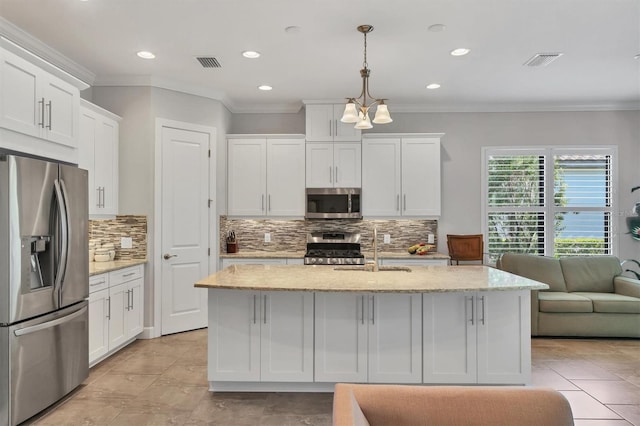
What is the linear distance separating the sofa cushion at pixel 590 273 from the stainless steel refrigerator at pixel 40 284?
5.18m

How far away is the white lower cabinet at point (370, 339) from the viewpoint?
3.07 m

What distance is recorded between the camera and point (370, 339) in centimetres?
308

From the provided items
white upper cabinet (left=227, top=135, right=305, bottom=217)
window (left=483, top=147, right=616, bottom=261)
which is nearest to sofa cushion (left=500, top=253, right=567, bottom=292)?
window (left=483, top=147, right=616, bottom=261)

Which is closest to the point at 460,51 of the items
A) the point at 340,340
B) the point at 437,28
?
the point at 437,28

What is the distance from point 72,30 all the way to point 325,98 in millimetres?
2895

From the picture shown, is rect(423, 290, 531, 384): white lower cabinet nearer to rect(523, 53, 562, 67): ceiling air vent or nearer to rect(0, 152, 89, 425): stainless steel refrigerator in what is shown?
rect(523, 53, 562, 67): ceiling air vent

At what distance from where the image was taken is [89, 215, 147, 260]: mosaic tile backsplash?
467 cm

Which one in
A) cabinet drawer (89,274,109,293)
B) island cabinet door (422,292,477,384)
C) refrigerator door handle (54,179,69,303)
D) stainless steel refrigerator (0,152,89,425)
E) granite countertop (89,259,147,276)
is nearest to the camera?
stainless steel refrigerator (0,152,89,425)

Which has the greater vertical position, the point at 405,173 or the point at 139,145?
the point at 139,145

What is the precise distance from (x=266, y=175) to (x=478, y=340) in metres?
3.45

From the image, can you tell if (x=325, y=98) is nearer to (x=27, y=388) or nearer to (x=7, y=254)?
(x=7, y=254)

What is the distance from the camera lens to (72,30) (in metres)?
3.53

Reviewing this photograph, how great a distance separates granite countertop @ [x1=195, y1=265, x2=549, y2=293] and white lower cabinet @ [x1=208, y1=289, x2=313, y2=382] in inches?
6.6

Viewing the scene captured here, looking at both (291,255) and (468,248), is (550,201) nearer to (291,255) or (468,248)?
(468,248)
